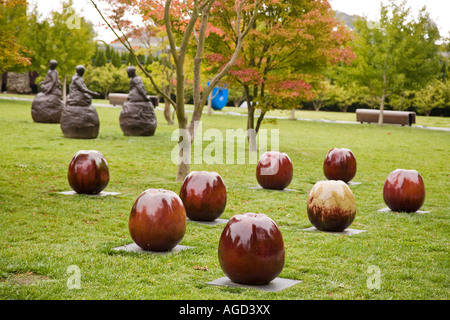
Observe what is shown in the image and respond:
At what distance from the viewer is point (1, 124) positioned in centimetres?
2414

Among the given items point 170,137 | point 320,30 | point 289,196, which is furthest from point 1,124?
point 289,196

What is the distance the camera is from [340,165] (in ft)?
43.3

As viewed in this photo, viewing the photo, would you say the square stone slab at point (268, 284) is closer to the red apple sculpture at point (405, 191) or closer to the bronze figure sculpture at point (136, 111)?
the red apple sculpture at point (405, 191)

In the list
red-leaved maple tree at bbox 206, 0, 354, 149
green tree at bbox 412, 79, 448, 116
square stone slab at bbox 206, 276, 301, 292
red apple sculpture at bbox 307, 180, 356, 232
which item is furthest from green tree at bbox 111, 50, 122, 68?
square stone slab at bbox 206, 276, 301, 292

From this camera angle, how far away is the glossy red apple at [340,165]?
520 inches

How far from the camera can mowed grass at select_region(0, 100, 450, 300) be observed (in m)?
5.78

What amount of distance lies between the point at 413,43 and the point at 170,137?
19.5 meters

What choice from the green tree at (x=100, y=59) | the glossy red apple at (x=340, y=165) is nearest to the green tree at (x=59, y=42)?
the green tree at (x=100, y=59)

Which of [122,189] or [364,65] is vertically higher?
[364,65]

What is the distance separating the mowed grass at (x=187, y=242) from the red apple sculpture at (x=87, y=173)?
23 centimetres

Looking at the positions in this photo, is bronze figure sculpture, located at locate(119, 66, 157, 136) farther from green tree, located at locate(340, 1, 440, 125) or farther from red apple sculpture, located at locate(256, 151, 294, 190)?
green tree, located at locate(340, 1, 440, 125)

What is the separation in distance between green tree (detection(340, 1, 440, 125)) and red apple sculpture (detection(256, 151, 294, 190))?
83.2 ft

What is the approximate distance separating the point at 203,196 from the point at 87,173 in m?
2.73
